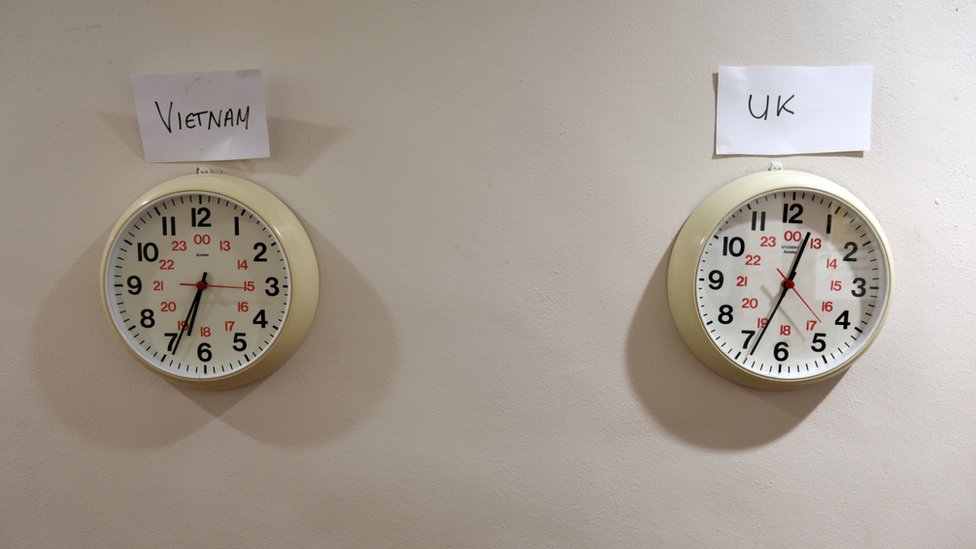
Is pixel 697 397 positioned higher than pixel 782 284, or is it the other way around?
pixel 782 284

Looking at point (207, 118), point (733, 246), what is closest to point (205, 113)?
point (207, 118)

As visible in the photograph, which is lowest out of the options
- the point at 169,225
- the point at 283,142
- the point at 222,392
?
the point at 222,392

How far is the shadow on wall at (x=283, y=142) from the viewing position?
3.09 feet

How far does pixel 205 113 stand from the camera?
36.8 inches

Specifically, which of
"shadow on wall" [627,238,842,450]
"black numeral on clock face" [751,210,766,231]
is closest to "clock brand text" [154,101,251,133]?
"shadow on wall" [627,238,842,450]

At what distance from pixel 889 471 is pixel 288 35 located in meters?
1.23

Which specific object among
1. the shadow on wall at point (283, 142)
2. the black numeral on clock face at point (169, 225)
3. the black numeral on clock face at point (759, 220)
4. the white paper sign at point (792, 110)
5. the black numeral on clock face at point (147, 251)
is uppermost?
the white paper sign at point (792, 110)

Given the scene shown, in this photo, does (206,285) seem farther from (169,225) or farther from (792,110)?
(792,110)

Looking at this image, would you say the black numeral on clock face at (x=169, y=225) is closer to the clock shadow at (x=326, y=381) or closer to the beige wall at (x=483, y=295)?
the beige wall at (x=483, y=295)

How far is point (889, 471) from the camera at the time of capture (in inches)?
38.6

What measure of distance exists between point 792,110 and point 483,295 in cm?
58

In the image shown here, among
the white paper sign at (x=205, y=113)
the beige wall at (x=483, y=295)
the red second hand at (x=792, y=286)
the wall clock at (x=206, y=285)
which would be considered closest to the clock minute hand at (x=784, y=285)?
the red second hand at (x=792, y=286)

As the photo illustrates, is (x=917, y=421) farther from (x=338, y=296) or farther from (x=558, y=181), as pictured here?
(x=338, y=296)

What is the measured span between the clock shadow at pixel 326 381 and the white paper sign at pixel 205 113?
230 mm
